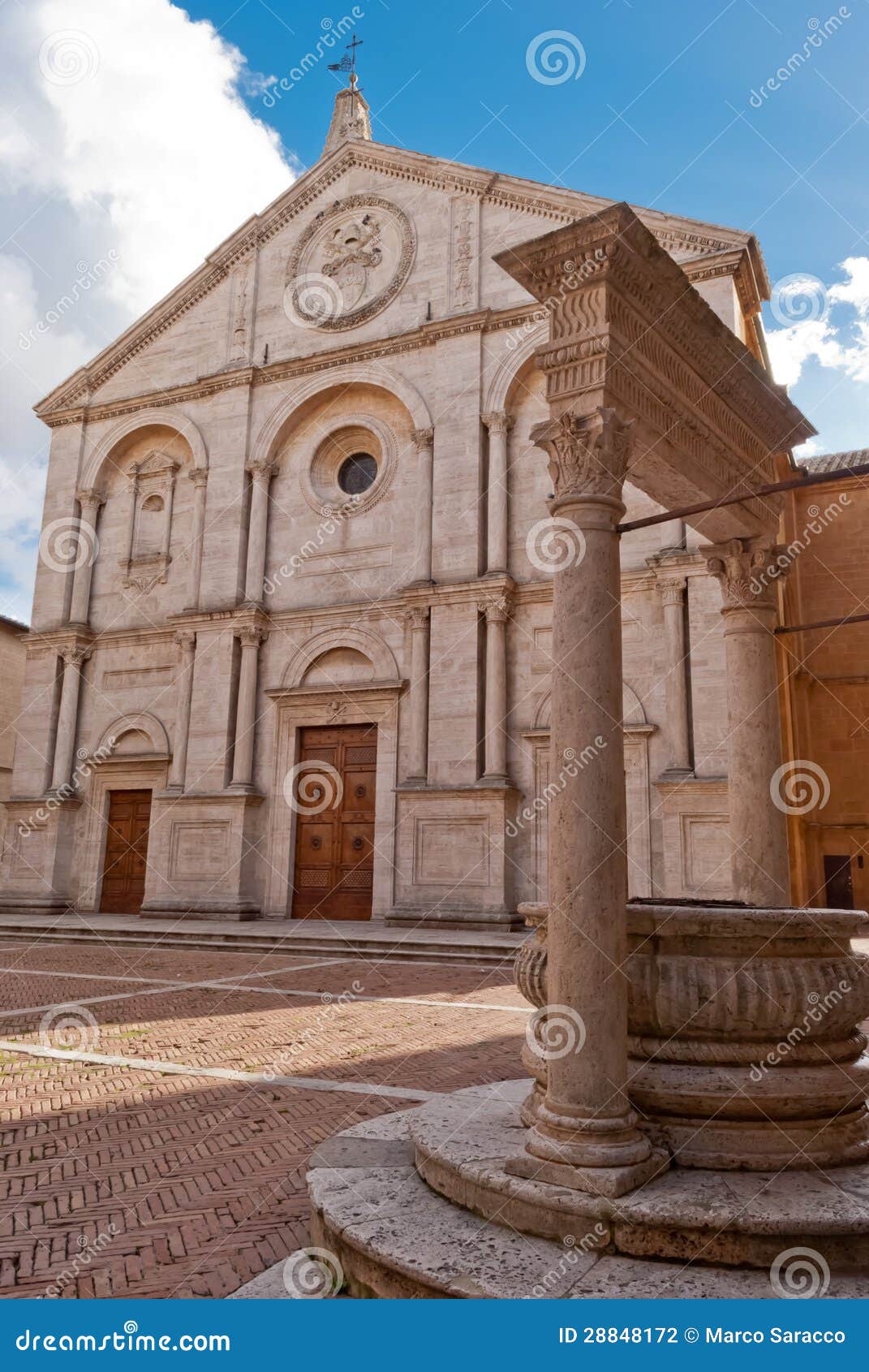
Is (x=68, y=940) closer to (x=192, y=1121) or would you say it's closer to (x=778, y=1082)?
(x=192, y=1121)

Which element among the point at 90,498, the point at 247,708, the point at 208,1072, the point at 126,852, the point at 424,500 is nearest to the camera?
the point at 208,1072

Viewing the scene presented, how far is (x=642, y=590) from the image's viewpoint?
1669 centimetres

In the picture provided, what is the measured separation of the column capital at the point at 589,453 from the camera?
4.86 m

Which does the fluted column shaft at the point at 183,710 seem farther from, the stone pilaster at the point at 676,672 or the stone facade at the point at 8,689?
the stone facade at the point at 8,689

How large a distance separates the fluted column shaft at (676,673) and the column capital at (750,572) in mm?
8160

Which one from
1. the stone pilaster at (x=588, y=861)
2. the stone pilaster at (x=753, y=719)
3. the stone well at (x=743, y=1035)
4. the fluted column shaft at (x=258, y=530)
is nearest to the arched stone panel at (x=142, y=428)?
the fluted column shaft at (x=258, y=530)

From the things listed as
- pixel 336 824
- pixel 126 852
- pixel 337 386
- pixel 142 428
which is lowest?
pixel 126 852

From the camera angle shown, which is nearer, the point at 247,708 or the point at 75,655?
the point at 247,708

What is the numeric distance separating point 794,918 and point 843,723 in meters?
17.8

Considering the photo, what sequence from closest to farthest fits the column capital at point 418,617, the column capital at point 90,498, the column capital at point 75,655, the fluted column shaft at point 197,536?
the column capital at point 418,617, the fluted column shaft at point 197,536, the column capital at point 75,655, the column capital at point 90,498

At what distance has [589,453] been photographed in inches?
193

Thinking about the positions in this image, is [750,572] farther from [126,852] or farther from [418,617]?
[126,852]

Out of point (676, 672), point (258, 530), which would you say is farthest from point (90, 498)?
point (676, 672)

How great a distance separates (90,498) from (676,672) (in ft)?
49.1
